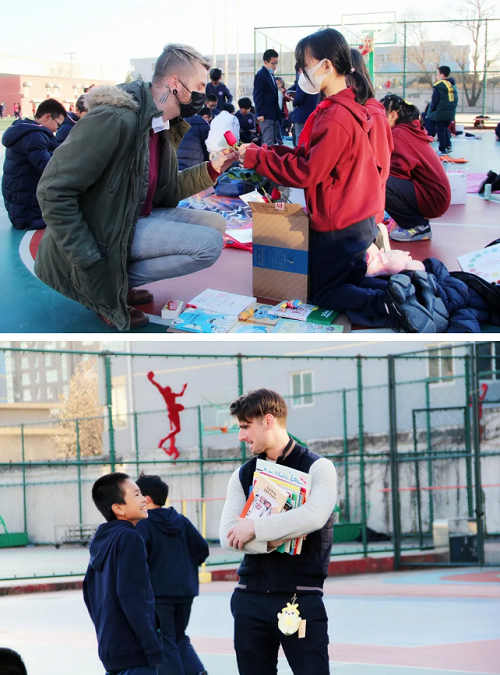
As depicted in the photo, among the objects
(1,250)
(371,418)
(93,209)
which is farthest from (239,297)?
(371,418)

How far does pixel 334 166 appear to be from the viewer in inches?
166

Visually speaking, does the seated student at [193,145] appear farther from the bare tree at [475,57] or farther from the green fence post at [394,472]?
the bare tree at [475,57]

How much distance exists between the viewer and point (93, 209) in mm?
3795

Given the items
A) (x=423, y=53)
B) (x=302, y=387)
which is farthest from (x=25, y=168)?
(x=423, y=53)

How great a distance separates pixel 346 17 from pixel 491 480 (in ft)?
47.6

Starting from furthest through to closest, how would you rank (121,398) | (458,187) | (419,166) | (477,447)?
1. (121,398)
2. (477,447)
3. (458,187)
4. (419,166)

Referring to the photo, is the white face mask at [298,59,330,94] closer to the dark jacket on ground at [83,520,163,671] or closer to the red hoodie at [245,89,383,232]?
the red hoodie at [245,89,383,232]

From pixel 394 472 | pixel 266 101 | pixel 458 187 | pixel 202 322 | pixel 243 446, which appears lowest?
pixel 394 472

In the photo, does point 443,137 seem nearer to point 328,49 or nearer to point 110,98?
point 328,49

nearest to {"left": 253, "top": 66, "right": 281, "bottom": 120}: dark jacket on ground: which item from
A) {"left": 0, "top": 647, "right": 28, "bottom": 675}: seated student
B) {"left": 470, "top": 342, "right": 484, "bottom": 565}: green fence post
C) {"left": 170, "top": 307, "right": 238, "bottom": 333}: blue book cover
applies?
{"left": 470, "top": 342, "right": 484, "bottom": 565}: green fence post

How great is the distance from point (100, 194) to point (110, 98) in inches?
18.4

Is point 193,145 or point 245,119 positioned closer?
point 193,145

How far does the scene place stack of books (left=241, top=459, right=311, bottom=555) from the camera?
2400 mm

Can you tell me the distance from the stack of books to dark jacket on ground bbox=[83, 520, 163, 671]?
46 cm
